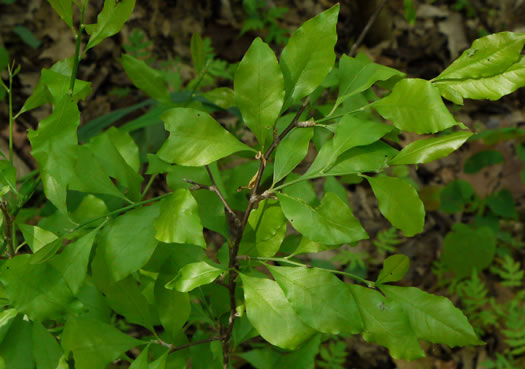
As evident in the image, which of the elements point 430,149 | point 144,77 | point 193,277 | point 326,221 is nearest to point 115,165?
point 144,77

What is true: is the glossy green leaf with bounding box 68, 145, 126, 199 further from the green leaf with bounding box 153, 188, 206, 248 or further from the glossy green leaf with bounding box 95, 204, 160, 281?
the green leaf with bounding box 153, 188, 206, 248

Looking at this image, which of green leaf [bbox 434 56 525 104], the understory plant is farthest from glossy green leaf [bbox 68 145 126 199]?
green leaf [bbox 434 56 525 104]

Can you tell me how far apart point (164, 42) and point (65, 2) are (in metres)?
2.06

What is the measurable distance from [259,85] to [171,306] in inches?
14.6

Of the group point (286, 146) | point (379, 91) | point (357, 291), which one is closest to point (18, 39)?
point (379, 91)

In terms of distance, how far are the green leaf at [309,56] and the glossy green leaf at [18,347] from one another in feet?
1.73

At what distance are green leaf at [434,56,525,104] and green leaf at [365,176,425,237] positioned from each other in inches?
5.4

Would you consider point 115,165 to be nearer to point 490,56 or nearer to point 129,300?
point 129,300

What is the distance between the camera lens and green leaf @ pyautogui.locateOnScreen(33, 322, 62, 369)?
2.34 ft

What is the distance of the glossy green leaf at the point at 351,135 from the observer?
60cm

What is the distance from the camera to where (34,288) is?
668 millimetres

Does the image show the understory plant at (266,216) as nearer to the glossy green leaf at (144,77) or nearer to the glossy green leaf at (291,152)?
the glossy green leaf at (291,152)

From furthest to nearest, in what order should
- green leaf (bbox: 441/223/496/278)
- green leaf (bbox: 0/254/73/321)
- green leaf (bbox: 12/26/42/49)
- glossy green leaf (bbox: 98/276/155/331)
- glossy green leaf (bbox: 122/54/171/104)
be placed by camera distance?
1. green leaf (bbox: 12/26/42/49)
2. green leaf (bbox: 441/223/496/278)
3. glossy green leaf (bbox: 122/54/171/104)
4. glossy green leaf (bbox: 98/276/155/331)
5. green leaf (bbox: 0/254/73/321)

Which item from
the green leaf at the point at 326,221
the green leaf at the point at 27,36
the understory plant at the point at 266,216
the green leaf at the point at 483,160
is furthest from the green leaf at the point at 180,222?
the green leaf at the point at 27,36
